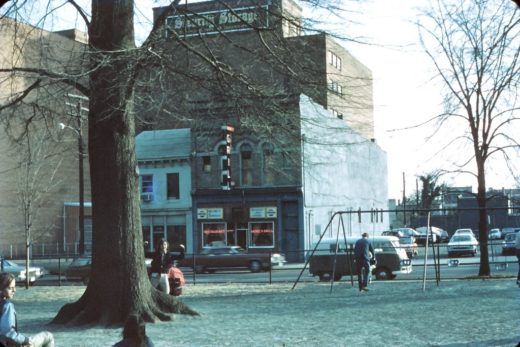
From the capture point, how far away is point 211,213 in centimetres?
4666

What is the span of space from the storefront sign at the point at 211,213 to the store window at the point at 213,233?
540 mm

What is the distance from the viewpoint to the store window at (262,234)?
149 feet

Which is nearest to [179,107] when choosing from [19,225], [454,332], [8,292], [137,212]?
[137,212]

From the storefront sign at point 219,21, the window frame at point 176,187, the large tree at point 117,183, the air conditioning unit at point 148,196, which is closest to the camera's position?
the storefront sign at point 219,21

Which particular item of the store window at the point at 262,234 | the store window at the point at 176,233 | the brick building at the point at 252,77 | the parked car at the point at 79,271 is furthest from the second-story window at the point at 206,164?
the brick building at the point at 252,77

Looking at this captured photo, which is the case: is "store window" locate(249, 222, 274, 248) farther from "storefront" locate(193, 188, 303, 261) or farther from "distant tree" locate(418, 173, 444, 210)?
"distant tree" locate(418, 173, 444, 210)

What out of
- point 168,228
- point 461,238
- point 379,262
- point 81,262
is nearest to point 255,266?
point 81,262

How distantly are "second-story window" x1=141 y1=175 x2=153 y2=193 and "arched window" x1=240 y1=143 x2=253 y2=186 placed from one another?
270 inches

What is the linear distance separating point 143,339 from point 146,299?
8451 mm

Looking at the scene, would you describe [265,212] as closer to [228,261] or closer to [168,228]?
[168,228]

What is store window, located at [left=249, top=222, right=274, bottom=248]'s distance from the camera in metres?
45.6

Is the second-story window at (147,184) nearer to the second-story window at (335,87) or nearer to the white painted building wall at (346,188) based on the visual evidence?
the white painted building wall at (346,188)

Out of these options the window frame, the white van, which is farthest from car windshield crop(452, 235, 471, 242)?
the white van

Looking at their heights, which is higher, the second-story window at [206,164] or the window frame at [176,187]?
the second-story window at [206,164]
